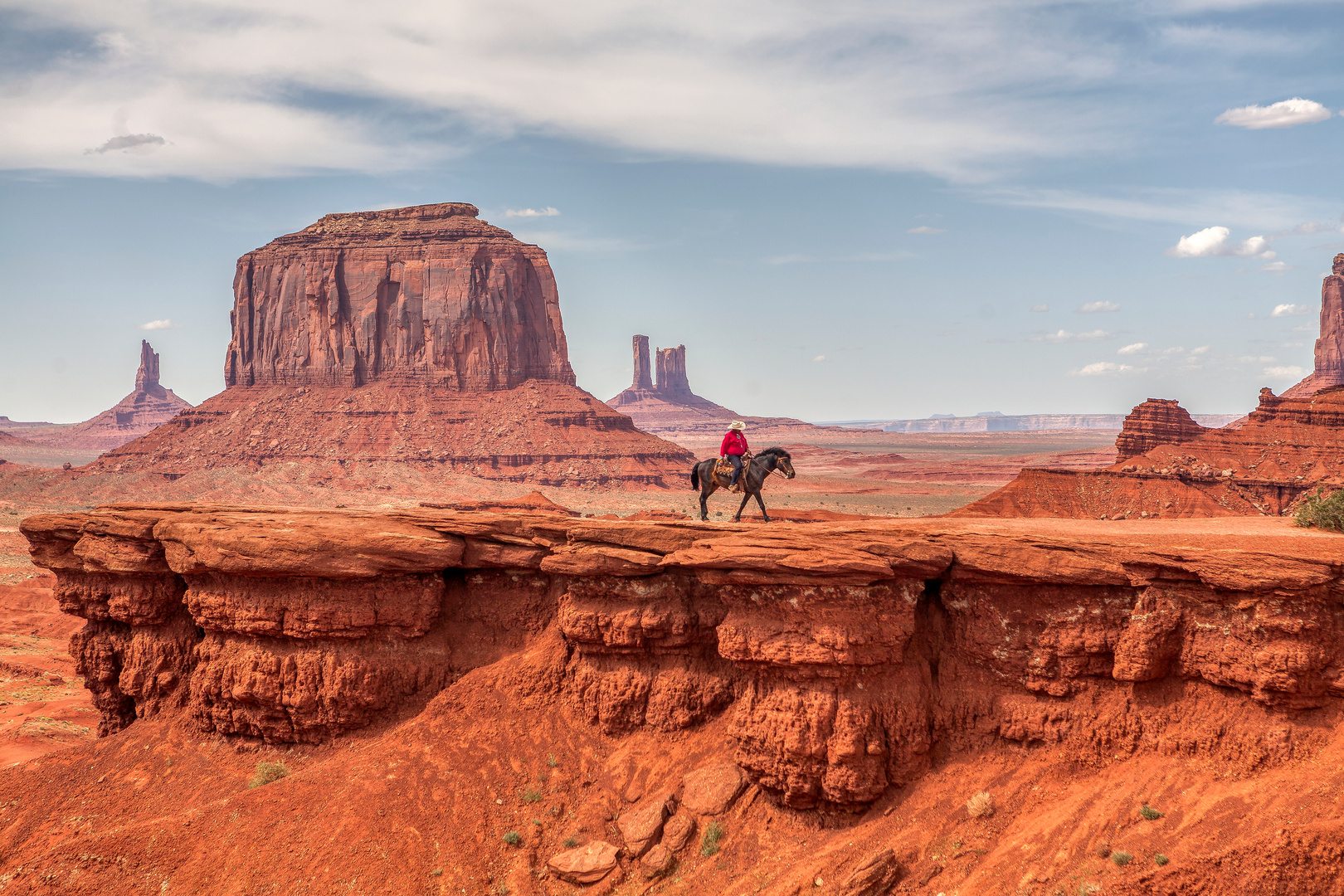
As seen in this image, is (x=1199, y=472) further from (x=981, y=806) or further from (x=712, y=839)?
(x=712, y=839)

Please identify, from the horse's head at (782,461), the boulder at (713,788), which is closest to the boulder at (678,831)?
the boulder at (713,788)

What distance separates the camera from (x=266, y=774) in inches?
655

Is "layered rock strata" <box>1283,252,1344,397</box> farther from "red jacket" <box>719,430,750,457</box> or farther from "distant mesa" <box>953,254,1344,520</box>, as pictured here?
"red jacket" <box>719,430,750,457</box>

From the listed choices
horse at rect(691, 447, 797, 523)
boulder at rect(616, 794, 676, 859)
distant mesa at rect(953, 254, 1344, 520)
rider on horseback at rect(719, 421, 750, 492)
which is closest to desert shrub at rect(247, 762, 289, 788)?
boulder at rect(616, 794, 676, 859)

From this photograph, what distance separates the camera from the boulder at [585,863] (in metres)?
14.2

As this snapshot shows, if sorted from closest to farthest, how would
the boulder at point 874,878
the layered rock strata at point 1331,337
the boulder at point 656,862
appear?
the boulder at point 874,878
the boulder at point 656,862
the layered rock strata at point 1331,337

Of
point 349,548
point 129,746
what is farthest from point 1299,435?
point 129,746

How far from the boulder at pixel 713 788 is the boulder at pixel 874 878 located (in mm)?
2569

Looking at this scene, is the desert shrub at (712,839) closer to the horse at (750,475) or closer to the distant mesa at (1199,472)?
the horse at (750,475)

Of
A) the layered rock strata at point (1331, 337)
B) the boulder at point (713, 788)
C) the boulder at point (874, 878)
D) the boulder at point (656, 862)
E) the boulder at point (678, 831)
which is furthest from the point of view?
the layered rock strata at point (1331, 337)

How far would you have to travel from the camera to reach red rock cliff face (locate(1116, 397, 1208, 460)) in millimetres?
63156

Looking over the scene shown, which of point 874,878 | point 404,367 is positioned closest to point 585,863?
point 874,878

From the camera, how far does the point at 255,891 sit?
1405cm

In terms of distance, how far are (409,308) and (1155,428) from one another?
8667 cm
